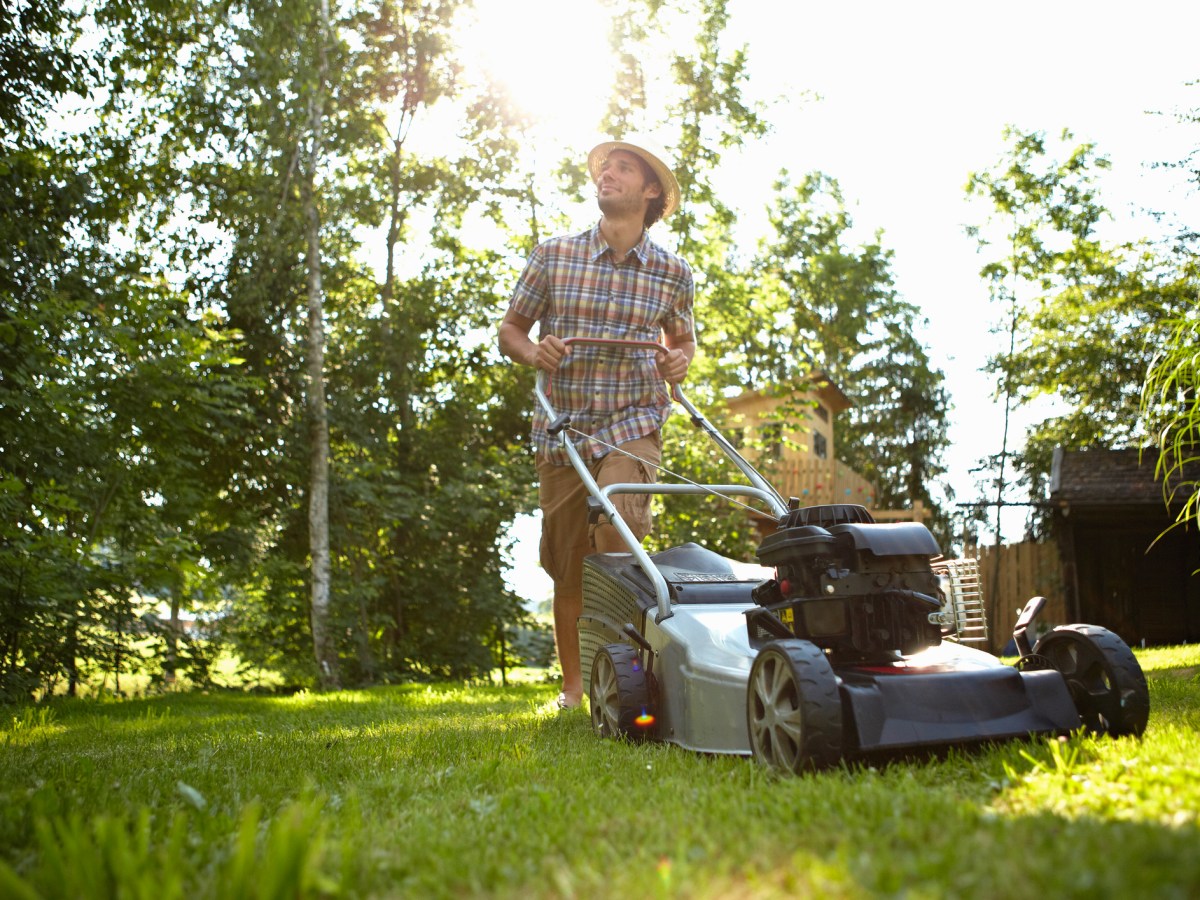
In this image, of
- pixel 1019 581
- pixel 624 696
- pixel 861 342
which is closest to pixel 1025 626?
pixel 624 696

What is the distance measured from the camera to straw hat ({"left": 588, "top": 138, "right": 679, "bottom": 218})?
4414 mm

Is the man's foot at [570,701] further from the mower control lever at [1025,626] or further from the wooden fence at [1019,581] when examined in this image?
the wooden fence at [1019,581]

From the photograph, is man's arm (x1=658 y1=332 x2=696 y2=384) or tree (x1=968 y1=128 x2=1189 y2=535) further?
tree (x1=968 y1=128 x2=1189 y2=535)

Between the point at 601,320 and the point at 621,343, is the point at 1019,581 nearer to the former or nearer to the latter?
the point at 601,320

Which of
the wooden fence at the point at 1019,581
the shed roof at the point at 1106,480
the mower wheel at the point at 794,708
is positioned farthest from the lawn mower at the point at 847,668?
the wooden fence at the point at 1019,581

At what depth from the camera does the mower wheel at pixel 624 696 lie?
3.09m

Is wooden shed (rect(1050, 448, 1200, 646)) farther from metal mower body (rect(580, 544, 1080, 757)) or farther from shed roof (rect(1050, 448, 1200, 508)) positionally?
metal mower body (rect(580, 544, 1080, 757))

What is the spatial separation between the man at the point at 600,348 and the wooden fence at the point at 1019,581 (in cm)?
1219

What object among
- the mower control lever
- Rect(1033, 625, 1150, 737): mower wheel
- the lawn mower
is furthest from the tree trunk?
Rect(1033, 625, 1150, 737): mower wheel

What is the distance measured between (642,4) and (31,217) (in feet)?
32.2

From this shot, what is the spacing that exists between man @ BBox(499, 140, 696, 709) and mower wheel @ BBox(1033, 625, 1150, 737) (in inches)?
71.5

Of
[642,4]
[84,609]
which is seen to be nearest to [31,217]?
[84,609]

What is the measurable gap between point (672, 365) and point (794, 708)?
2.12 metres

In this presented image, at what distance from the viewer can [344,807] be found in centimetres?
211
